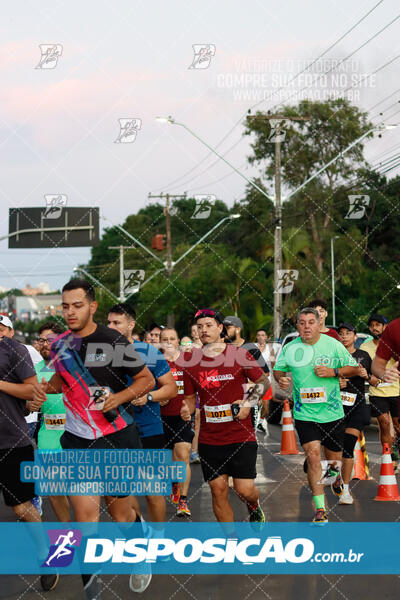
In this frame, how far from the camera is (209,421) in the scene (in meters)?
6.98

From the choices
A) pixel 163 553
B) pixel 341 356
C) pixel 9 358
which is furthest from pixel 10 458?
pixel 341 356

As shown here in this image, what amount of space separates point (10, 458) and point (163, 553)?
156cm

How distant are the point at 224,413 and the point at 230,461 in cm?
38

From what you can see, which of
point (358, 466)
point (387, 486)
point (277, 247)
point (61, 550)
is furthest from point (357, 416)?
point (277, 247)

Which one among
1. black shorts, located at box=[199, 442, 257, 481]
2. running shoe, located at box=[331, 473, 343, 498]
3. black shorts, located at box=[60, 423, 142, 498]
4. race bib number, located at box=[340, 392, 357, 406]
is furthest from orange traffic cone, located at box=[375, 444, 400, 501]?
black shorts, located at box=[60, 423, 142, 498]

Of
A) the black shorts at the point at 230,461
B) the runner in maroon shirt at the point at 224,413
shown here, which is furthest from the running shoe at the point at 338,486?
the black shorts at the point at 230,461

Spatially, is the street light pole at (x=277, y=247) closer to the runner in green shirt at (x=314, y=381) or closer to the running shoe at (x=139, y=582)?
the runner in green shirt at (x=314, y=381)

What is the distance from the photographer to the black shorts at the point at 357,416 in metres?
10.0

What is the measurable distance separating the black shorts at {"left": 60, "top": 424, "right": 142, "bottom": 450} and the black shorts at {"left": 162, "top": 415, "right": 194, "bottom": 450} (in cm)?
358

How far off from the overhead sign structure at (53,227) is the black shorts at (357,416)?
1358 cm

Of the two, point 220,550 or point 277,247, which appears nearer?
point 220,550

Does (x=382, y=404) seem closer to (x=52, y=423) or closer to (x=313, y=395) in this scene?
(x=313, y=395)

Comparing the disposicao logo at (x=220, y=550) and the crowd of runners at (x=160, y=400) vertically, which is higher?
the crowd of runners at (x=160, y=400)

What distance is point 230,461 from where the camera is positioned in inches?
270
